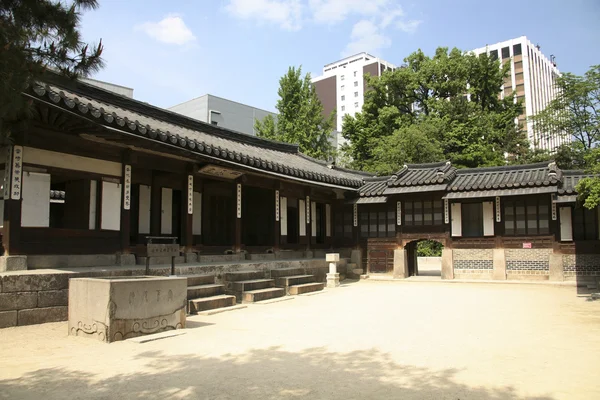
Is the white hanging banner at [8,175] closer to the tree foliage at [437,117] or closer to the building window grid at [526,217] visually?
the building window grid at [526,217]

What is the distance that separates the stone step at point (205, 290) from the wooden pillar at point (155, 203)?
4.27 meters

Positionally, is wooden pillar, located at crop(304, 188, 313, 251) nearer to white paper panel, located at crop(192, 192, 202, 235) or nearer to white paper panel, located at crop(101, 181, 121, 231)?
white paper panel, located at crop(192, 192, 202, 235)

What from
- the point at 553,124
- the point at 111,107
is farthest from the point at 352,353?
the point at 553,124

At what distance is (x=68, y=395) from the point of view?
450 cm

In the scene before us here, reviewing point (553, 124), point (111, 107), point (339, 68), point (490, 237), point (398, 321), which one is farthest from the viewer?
point (339, 68)

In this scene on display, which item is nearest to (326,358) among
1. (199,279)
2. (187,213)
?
(199,279)

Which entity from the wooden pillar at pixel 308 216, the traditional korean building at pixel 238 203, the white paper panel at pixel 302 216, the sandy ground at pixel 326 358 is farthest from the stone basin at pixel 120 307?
the wooden pillar at pixel 308 216

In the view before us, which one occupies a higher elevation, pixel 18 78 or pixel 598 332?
pixel 18 78

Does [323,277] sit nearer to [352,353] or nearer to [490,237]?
[490,237]

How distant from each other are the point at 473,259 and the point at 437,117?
1471cm

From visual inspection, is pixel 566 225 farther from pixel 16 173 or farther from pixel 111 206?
pixel 16 173

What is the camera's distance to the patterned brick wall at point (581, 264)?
16.5 metres

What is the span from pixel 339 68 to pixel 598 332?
72.8 metres

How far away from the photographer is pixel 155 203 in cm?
1427
